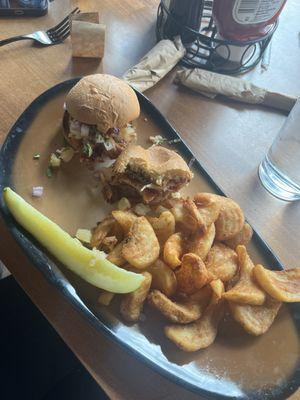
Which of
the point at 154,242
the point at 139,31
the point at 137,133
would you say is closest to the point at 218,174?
the point at 137,133

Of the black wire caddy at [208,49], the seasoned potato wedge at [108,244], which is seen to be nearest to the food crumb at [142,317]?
the seasoned potato wedge at [108,244]

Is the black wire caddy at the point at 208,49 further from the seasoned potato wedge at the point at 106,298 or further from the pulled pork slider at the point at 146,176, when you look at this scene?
the seasoned potato wedge at the point at 106,298

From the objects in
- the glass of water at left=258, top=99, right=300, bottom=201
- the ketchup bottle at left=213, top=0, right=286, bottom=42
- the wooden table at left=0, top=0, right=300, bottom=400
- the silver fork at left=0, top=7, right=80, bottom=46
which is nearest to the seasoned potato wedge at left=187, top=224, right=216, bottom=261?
the wooden table at left=0, top=0, right=300, bottom=400

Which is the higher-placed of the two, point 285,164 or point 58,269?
point 285,164

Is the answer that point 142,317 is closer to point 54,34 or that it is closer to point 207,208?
point 207,208

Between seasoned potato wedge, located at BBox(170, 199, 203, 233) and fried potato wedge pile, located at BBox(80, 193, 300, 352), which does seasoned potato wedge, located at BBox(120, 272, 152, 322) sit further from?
seasoned potato wedge, located at BBox(170, 199, 203, 233)

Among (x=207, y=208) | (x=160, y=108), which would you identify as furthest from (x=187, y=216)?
(x=160, y=108)
